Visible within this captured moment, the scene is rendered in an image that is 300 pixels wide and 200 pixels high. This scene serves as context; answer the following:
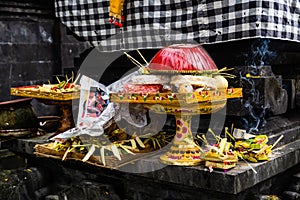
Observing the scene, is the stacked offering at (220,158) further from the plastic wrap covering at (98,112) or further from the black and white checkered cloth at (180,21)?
the black and white checkered cloth at (180,21)

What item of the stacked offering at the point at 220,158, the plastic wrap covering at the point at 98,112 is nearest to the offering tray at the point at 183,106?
the stacked offering at the point at 220,158

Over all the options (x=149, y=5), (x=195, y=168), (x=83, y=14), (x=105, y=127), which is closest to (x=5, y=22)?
(x=83, y=14)

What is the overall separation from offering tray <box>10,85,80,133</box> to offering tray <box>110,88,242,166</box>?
994 millimetres

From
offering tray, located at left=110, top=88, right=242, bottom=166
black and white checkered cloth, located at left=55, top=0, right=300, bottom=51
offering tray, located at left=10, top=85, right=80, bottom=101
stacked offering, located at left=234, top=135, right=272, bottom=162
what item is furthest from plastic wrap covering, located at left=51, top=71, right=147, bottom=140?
stacked offering, located at left=234, top=135, right=272, bottom=162

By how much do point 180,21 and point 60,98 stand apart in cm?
148

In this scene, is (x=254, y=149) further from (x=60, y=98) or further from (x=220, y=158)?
(x=60, y=98)

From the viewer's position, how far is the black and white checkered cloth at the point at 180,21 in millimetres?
3660

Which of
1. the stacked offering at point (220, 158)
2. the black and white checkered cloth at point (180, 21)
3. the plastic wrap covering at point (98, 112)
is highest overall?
the black and white checkered cloth at point (180, 21)

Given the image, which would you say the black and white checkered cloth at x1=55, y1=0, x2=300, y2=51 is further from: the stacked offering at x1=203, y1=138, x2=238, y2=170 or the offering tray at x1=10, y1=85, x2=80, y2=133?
the stacked offering at x1=203, y1=138, x2=238, y2=170

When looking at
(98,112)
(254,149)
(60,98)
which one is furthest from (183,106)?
(60,98)

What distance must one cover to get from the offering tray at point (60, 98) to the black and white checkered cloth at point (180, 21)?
882mm

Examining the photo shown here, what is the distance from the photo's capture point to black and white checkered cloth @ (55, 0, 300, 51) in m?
3.66

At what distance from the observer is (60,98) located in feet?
14.2

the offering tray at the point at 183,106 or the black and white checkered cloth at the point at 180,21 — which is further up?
the black and white checkered cloth at the point at 180,21
